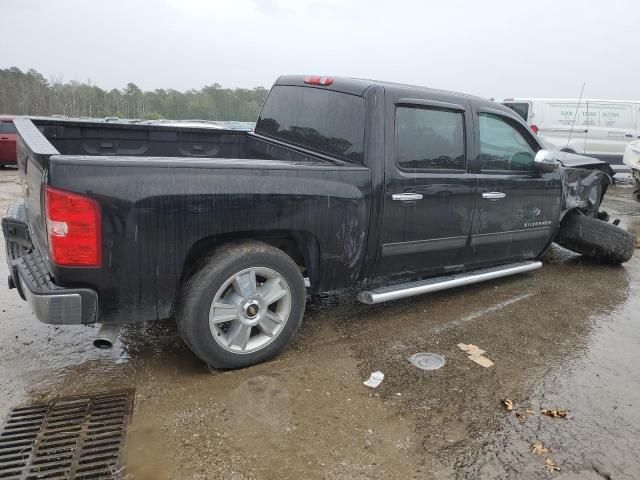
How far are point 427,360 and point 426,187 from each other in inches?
49.0

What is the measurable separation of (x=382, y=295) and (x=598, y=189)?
11.4 feet

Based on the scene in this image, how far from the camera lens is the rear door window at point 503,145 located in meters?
4.20

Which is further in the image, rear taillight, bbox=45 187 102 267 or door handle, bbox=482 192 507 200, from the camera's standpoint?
door handle, bbox=482 192 507 200

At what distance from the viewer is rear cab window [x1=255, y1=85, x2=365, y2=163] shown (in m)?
3.52

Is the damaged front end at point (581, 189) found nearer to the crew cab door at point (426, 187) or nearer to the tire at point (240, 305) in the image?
the crew cab door at point (426, 187)

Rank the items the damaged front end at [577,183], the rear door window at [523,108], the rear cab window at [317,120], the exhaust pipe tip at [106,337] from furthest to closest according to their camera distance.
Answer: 1. the rear door window at [523,108]
2. the damaged front end at [577,183]
3. the rear cab window at [317,120]
4. the exhaust pipe tip at [106,337]

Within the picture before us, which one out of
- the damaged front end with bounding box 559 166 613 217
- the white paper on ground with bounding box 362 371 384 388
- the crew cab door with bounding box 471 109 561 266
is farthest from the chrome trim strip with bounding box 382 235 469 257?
the damaged front end with bounding box 559 166 613 217

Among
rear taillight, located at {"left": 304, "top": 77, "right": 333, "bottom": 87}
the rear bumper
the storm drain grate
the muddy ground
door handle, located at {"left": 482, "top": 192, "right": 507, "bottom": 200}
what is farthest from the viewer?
door handle, located at {"left": 482, "top": 192, "right": 507, "bottom": 200}

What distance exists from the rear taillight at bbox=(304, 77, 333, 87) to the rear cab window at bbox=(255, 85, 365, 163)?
49 millimetres

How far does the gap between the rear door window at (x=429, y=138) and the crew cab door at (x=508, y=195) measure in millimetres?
238

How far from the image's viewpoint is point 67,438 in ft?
8.03

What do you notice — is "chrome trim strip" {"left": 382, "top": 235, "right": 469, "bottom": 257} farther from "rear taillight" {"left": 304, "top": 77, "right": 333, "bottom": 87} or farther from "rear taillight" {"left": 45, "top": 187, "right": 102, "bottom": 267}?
"rear taillight" {"left": 45, "top": 187, "right": 102, "bottom": 267}

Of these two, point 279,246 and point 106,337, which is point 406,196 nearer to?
point 279,246

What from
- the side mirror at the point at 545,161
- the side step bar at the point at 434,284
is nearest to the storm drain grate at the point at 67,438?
the side step bar at the point at 434,284
